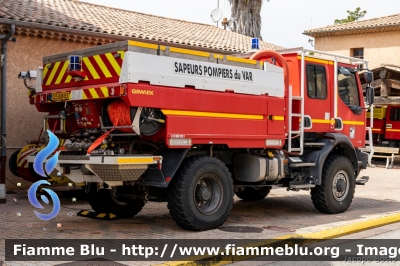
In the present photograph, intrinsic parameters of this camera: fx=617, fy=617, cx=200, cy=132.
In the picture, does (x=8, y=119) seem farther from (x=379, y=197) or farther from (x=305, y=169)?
(x=379, y=197)

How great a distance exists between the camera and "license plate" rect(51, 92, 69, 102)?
28.9 feet

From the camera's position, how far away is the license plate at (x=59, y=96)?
880 centimetres

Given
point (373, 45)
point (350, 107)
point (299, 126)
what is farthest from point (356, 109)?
point (373, 45)

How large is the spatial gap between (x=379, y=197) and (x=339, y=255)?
6.47 m

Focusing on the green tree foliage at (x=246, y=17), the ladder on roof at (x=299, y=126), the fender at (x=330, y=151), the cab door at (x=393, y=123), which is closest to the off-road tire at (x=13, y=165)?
the ladder on roof at (x=299, y=126)

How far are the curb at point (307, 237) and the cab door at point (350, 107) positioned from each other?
184 cm

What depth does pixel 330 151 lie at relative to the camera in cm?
1111

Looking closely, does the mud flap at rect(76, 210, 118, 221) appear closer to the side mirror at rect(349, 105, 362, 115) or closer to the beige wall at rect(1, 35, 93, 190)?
the beige wall at rect(1, 35, 93, 190)

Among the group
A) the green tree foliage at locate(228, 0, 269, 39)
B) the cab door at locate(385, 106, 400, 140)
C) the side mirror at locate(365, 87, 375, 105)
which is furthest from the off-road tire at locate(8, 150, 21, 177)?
the green tree foliage at locate(228, 0, 269, 39)

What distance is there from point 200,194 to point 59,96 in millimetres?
2479

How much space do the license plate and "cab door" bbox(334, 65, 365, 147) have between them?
16.7ft

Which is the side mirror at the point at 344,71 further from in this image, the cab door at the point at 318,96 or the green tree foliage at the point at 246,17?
the green tree foliage at the point at 246,17

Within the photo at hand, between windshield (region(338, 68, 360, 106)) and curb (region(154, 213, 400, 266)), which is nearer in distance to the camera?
curb (region(154, 213, 400, 266))

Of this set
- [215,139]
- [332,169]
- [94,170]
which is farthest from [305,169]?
[94,170]
